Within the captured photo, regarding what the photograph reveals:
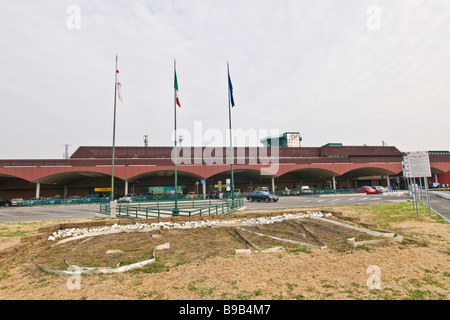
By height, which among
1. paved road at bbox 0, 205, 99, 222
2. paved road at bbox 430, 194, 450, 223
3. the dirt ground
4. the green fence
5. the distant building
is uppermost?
the distant building

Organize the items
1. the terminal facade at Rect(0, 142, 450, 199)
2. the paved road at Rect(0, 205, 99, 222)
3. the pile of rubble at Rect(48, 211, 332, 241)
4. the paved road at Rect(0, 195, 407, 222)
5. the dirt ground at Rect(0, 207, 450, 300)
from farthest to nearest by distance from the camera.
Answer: the terminal facade at Rect(0, 142, 450, 199) < the paved road at Rect(0, 195, 407, 222) < the paved road at Rect(0, 205, 99, 222) < the pile of rubble at Rect(48, 211, 332, 241) < the dirt ground at Rect(0, 207, 450, 300)

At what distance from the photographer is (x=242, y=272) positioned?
20.3 ft

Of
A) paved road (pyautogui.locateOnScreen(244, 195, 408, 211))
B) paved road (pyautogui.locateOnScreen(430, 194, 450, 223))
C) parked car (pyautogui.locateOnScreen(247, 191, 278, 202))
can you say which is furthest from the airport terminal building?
paved road (pyautogui.locateOnScreen(430, 194, 450, 223))

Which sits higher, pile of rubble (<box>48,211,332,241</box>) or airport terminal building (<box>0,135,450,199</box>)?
airport terminal building (<box>0,135,450,199</box>)

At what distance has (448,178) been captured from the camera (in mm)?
60312

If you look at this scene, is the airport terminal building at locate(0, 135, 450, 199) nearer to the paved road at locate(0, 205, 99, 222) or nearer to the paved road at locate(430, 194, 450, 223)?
the paved road at locate(0, 205, 99, 222)

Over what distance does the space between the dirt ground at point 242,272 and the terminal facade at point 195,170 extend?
32.0 m

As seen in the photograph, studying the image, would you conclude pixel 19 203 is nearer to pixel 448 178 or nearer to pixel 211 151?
pixel 211 151

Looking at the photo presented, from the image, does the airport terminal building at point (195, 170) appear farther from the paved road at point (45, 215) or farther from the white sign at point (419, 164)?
the white sign at point (419, 164)

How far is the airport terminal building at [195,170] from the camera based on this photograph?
44.9 m

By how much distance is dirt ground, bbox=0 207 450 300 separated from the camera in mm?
5055

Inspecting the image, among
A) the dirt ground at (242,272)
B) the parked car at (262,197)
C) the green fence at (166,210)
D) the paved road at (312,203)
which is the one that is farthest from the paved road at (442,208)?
the parked car at (262,197)

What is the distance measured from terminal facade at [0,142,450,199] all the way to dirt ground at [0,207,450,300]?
32.0m
